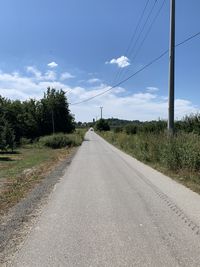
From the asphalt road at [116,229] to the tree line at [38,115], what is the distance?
45.6 metres

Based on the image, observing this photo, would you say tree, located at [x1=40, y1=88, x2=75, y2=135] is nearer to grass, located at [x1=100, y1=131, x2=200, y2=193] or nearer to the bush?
the bush

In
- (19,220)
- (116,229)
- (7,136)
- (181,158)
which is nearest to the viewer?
(116,229)

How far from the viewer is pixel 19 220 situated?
8.27 metres

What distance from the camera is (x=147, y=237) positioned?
22.2 ft

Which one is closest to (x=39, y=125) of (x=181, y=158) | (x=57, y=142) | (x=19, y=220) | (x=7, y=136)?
(x=57, y=142)

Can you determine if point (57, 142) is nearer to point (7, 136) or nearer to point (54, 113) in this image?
point (7, 136)

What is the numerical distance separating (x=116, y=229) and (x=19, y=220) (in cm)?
214

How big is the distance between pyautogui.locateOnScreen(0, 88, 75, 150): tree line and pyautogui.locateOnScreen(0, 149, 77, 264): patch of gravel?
44.7 metres

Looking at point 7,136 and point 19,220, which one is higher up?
point 7,136

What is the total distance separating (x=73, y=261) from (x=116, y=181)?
30.5ft

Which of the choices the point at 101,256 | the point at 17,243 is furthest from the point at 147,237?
the point at 17,243

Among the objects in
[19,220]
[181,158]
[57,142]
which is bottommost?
[57,142]

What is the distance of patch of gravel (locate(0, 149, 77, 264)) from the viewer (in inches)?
249

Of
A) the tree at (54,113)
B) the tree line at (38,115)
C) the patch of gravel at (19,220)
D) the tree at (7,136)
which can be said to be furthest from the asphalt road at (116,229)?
the tree at (54,113)
